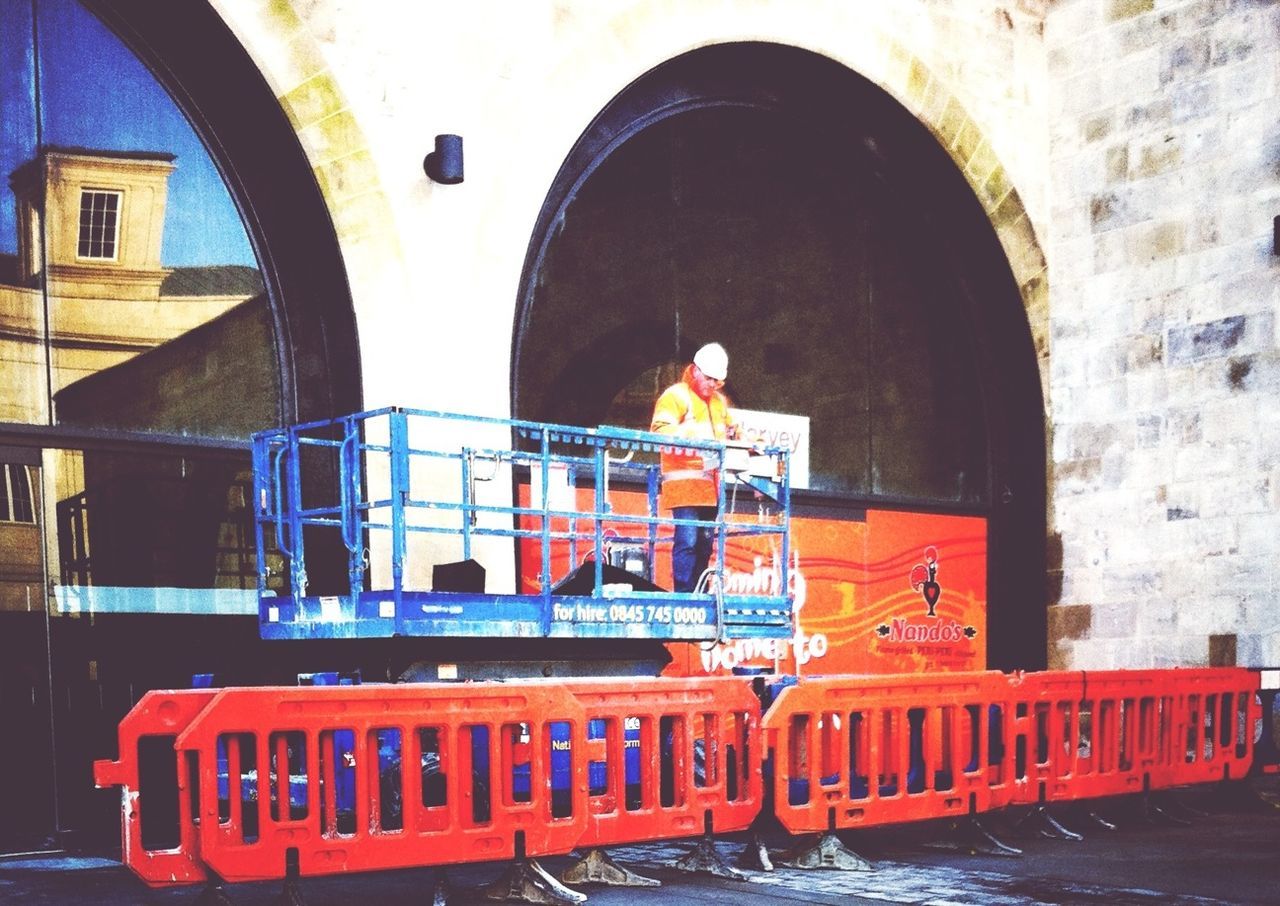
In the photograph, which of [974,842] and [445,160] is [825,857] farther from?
[445,160]

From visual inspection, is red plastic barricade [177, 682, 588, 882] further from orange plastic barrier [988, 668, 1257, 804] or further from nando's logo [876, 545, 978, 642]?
nando's logo [876, 545, 978, 642]

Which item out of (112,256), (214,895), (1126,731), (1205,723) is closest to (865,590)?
(1205,723)

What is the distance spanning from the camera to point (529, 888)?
713cm

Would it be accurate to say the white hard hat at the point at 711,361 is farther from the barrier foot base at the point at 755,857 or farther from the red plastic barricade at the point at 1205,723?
the red plastic barricade at the point at 1205,723

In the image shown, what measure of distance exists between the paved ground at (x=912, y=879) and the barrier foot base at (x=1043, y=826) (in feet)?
0.17

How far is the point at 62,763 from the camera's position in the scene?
913cm

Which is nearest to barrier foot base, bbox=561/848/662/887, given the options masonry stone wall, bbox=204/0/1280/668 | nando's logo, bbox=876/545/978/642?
masonry stone wall, bbox=204/0/1280/668

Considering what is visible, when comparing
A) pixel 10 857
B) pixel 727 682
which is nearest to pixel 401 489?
pixel 727 682

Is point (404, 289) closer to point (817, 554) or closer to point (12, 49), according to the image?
point (12, 49)

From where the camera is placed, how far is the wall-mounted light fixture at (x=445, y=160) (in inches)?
417

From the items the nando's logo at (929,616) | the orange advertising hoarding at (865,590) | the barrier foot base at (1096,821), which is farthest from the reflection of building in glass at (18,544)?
the nando's logo at (929,616)

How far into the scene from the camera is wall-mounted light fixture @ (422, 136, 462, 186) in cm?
1060

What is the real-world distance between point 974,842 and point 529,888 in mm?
3059

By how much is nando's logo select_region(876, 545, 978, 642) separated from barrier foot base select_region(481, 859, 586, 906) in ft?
24.0
